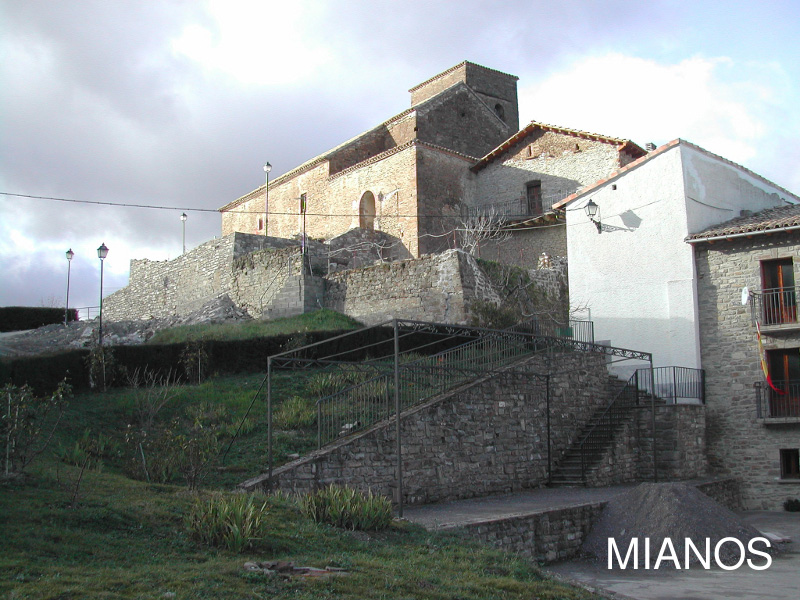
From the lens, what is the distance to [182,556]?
7.11 meters

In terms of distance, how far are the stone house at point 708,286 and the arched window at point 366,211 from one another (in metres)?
11.6

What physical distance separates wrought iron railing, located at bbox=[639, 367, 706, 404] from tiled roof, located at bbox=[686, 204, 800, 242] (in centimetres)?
345

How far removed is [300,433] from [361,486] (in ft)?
7.34

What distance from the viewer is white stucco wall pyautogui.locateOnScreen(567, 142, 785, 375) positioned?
19.7 m

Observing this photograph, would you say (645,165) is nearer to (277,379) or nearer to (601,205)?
(601,205)

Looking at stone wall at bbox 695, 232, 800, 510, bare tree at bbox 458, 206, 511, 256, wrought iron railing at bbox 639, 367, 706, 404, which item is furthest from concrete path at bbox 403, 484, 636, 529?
bare tree at bbox 458, 206, 511, 256

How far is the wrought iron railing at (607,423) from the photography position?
667 inches

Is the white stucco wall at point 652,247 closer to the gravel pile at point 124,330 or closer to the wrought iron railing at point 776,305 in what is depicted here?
the wrought iron railing at point 776,305

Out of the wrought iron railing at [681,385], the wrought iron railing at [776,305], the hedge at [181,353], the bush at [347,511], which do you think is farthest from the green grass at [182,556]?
the wrought iron railing at [776,305]

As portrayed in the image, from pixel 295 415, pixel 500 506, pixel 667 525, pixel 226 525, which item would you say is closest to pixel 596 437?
pixel 500 506

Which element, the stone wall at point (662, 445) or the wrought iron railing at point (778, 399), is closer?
the stone wall at point (662, 445)

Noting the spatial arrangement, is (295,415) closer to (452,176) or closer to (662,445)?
(662,445)

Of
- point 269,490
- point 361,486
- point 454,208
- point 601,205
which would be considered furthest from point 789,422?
point 454,208

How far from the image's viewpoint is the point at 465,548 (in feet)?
29.1
